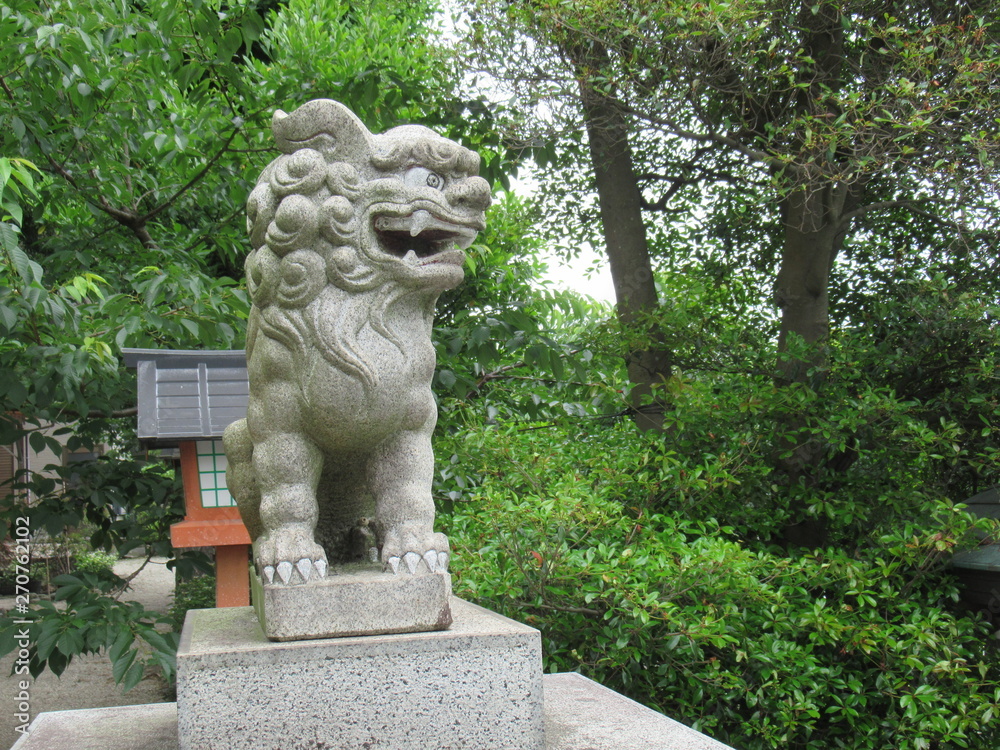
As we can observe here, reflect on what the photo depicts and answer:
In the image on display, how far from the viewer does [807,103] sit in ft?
16.9

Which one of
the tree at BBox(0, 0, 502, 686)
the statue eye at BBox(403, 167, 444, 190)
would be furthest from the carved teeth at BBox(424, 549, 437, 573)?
the tree at BBox(0, 0, 502, 686)

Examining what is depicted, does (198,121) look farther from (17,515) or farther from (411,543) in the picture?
(411,543)

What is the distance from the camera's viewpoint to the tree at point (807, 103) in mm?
4191

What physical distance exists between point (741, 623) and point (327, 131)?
8.56 feet

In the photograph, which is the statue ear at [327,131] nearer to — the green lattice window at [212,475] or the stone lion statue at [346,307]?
the stone lion statue at [346,307]

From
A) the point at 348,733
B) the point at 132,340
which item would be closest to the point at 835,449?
the point at 348,733

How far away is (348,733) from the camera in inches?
92.3

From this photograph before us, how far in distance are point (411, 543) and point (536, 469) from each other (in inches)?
76.0

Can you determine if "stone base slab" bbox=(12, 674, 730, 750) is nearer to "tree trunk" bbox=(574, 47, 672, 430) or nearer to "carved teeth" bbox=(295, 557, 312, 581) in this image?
"carved teeth" bbox=(295, 557, 312, 581)

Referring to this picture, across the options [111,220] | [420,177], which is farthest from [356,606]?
[111,220]

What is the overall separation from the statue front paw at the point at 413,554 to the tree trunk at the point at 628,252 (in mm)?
2959

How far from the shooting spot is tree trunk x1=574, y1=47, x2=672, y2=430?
5500mm

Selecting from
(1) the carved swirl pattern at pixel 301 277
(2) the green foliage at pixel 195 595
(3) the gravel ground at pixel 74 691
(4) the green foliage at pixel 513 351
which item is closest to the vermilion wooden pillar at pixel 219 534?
(4) the green foliage at pixel 513 351

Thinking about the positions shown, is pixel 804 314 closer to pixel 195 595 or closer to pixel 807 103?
pixel 807 103
